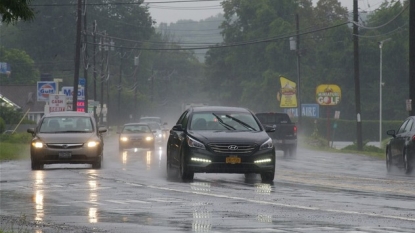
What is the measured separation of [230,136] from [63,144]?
763cm

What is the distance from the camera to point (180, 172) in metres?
25.2

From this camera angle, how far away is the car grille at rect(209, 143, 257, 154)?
23.9 meters

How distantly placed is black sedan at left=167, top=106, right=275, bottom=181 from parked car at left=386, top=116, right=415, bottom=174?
6.07 meters

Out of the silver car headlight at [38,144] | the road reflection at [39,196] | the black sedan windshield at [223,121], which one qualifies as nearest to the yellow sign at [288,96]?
the silver car headlight at [38,144]

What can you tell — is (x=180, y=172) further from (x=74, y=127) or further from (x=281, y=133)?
(x=281, y=133)

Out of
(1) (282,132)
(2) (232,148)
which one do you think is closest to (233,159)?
(2) (232,148)

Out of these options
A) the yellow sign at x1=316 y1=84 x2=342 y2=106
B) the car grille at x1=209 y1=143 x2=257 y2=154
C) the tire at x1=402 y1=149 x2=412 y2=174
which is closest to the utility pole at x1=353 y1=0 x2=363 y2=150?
the yellow sign at x1=316 y1=84 x2=342 y2=106

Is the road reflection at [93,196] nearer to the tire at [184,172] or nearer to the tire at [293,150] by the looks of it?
the tire at [184,172]

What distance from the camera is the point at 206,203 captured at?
1798cm

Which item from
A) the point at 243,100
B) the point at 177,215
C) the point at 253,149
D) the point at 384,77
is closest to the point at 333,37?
the point at 384,77

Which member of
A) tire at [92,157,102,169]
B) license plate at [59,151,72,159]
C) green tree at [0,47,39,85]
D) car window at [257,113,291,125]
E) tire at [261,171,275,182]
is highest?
green tree at [0,47,39,85]

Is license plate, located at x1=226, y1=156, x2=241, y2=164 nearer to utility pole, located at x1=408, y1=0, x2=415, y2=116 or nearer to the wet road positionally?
the wet road

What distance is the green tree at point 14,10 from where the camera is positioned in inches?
571

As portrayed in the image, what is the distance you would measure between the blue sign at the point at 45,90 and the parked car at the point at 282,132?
17.9 m
